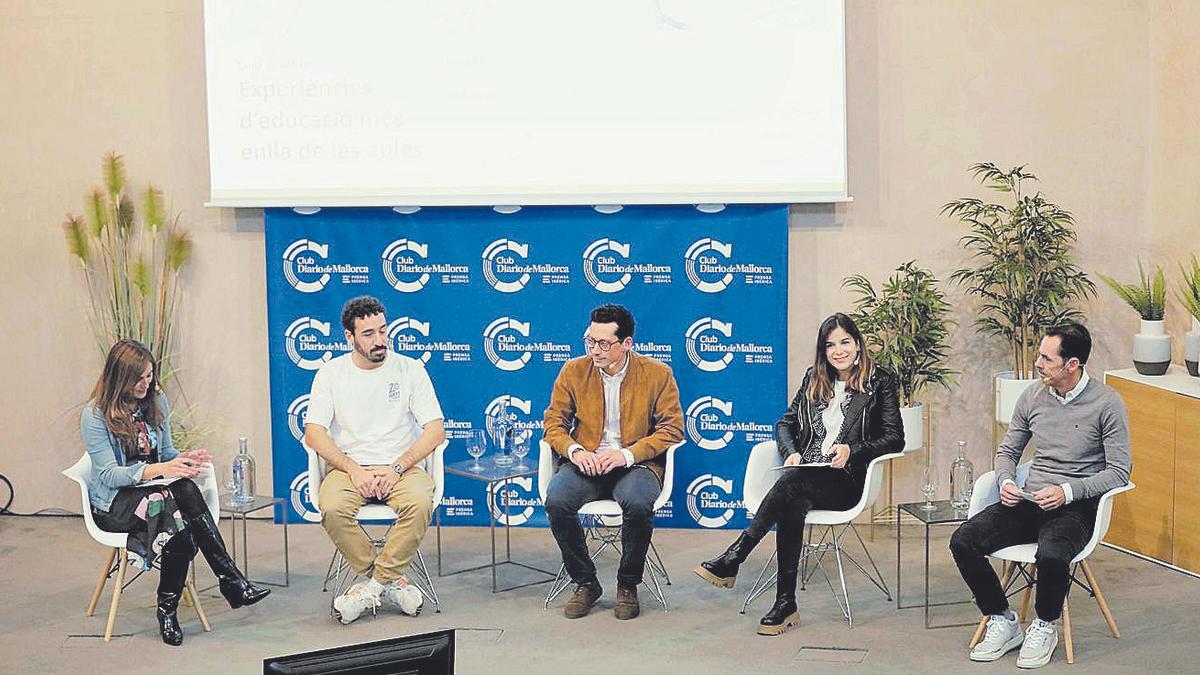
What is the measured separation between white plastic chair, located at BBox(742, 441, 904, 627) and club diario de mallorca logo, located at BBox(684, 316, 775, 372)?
0.87 m

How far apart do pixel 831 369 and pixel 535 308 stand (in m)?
1.64

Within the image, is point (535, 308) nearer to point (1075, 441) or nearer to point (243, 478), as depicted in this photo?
point (243, 478)

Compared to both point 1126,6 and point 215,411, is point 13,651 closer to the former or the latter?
point 215,411

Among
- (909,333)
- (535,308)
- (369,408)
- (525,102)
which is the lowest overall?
(369,408)

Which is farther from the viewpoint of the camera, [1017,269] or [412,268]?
[412,268]

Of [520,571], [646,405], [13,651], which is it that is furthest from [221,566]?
[646,405]

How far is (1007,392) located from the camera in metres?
6.18

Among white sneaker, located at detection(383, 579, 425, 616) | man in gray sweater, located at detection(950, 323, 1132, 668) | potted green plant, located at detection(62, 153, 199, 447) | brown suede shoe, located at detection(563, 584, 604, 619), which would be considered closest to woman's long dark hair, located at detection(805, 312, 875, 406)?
man in gray sweater, located at detection(950, 323, 1132, 668)

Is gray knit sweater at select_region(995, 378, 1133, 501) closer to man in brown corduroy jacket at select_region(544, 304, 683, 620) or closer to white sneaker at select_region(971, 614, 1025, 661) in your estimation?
white sneaker at select_region(971, 614, 1025, 661)

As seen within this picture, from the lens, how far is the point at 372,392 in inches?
224

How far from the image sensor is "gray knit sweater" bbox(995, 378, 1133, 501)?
4.87m

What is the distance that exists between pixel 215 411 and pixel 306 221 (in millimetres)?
1069

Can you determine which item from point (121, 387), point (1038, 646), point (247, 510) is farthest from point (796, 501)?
point (121, 387)

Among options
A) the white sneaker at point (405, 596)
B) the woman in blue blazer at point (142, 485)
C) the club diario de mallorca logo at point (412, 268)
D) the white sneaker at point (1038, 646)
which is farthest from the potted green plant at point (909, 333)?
the woman in blue blazer at point (142, 485)
